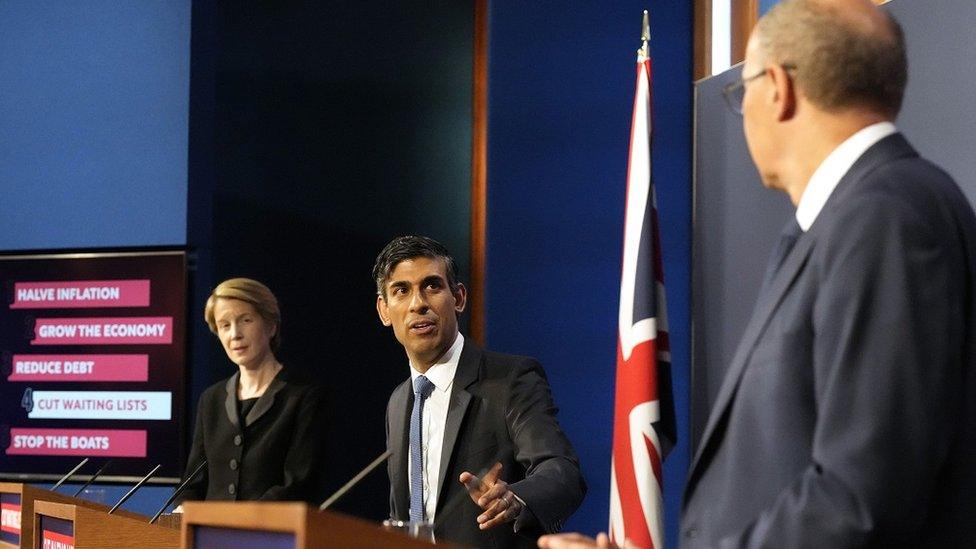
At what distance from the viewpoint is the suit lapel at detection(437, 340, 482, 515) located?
130 inches

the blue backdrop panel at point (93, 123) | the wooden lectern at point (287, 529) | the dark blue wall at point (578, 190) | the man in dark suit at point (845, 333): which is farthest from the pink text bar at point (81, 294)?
the man in dark suit at point (845, 333)

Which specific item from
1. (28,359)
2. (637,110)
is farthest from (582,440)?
(28,359)

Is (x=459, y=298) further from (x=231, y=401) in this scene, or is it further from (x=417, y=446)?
(x=231, y=401)

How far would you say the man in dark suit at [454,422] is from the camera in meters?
3.23

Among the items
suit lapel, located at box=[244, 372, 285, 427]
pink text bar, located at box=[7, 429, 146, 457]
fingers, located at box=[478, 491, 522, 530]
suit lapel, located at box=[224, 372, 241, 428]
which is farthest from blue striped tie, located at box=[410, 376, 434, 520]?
pink text bar, located at box=[7, 429, 146, 457]

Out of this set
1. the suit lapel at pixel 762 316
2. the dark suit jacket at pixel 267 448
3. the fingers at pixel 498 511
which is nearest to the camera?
the suit lapel at pixel 762 316

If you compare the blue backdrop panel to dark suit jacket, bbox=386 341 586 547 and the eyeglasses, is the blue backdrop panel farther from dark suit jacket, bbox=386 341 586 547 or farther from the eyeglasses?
the eyeglasses

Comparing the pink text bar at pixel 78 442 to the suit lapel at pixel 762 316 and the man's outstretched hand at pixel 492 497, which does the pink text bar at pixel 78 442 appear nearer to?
the man's outstretched hand at pixel 492 497

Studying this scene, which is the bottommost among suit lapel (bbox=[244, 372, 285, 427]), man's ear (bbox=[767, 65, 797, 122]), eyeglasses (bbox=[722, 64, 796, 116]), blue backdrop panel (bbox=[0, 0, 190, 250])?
suit lapel (bbox=[244, 372, 285, 427])

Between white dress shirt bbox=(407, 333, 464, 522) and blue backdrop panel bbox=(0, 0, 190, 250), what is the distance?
255 cm

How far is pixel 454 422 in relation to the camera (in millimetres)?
3383

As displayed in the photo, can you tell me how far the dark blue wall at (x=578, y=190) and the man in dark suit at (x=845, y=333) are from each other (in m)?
3.17

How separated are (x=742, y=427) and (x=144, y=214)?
467cm

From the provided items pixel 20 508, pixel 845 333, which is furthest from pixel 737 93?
pixel 20 508
